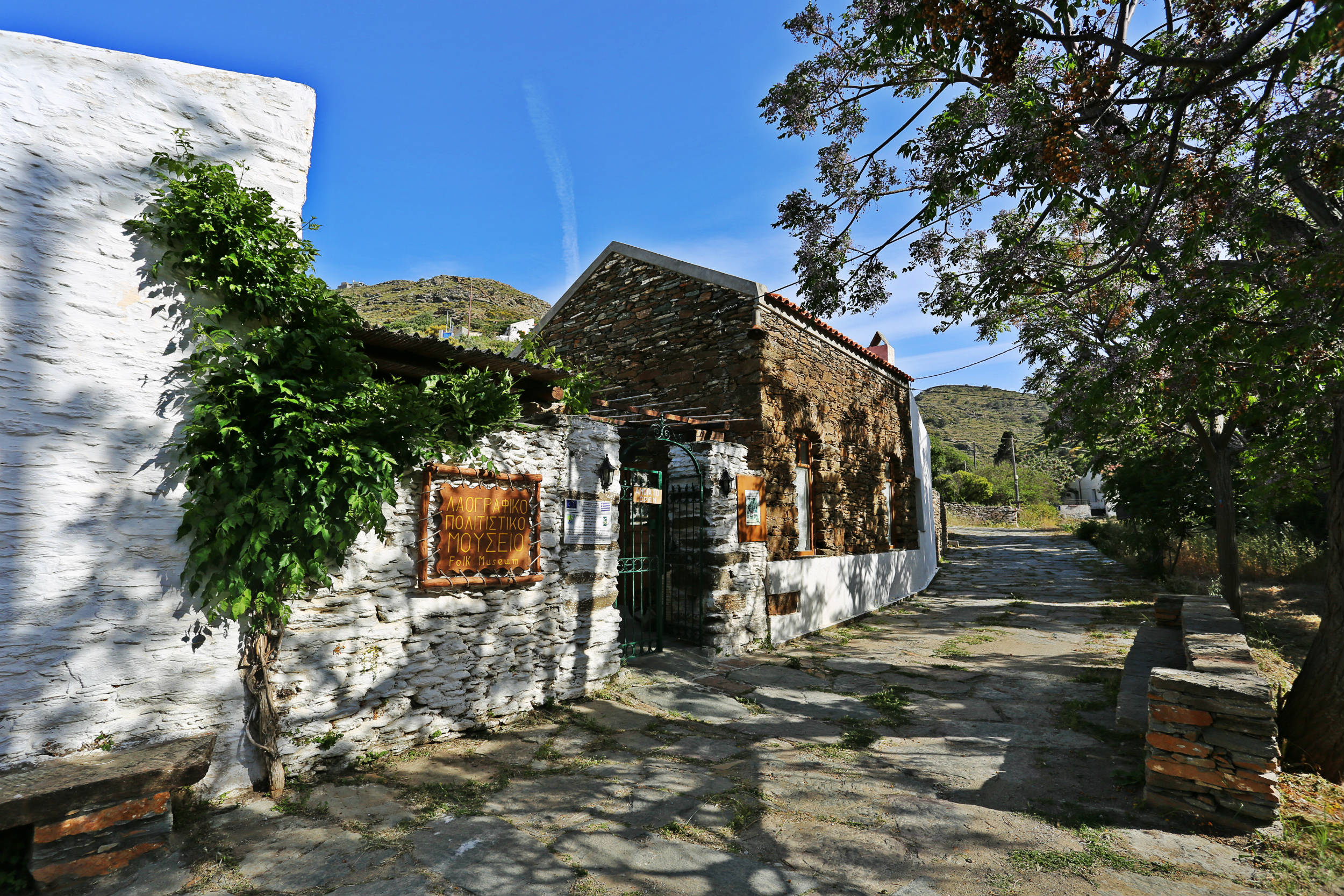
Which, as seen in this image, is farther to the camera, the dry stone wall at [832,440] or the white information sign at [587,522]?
the dry stone wall at [832,440]

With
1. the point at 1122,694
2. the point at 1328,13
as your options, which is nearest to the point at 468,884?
Answer: the point at 1122,694

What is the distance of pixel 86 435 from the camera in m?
3.10

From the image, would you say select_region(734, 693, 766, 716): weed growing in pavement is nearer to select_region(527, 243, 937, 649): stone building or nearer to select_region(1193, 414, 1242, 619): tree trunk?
select_region(527, 243, 937, 649): stone building

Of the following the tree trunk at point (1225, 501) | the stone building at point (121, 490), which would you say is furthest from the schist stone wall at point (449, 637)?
the tree trunk at point (1225, 501)

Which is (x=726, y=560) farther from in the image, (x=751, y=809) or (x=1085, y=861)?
(x=1085, y=861)

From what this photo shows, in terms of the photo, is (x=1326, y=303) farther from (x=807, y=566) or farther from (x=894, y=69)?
(x=807, y=566)

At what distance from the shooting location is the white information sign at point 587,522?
535 centimetres

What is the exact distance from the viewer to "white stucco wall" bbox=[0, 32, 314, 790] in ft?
9.54

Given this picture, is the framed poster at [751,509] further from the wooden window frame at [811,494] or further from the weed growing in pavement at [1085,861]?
the weed growing in pavement at [1085,861]

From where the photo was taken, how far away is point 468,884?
273cm

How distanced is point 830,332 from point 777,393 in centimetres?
233

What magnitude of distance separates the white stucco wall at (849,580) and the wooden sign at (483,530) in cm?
398

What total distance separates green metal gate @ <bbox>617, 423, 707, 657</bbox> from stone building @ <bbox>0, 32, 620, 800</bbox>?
3.04m

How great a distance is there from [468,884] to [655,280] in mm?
8223
